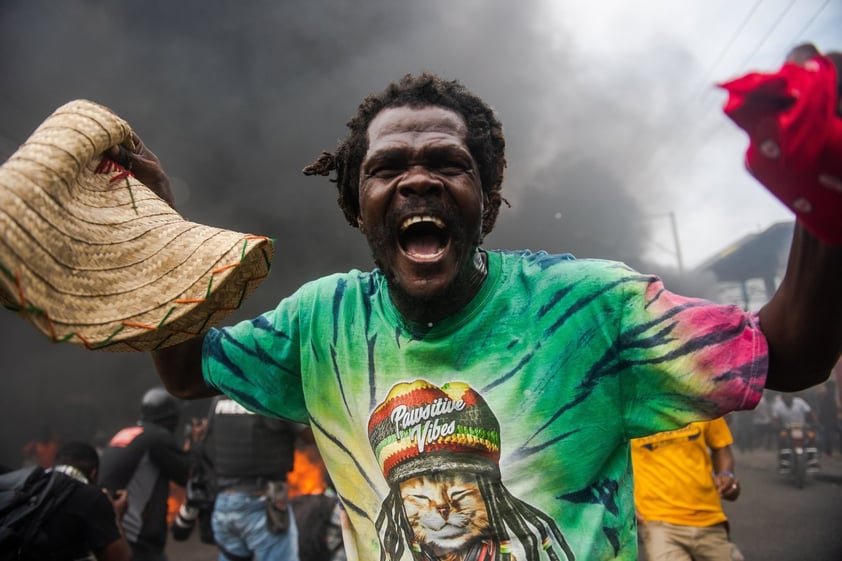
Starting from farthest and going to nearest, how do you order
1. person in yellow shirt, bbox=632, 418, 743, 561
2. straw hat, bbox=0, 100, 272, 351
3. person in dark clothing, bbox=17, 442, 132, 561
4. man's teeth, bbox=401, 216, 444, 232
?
person in yellow shirt, bbox=632, 418, 743, 561 → person in dark clothing, bbox=17, 442, 132, 561 → man's teeth, bbox=401, 216, 444, 232 → straw hat, bbox=0, 100, 272, 351

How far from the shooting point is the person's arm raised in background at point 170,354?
1609 millimetres

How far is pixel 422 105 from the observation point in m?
1.68

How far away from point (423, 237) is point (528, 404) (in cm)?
48

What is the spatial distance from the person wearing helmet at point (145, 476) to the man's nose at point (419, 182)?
3773mm

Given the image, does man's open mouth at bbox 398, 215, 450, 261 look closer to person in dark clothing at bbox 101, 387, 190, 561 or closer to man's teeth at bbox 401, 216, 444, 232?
man's teeth at bbox 401, 216, 444, 232

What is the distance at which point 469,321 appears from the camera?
5.00ft

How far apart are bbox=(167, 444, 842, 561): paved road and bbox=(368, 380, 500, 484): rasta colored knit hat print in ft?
20.0

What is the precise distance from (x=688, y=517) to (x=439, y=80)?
3.51 m

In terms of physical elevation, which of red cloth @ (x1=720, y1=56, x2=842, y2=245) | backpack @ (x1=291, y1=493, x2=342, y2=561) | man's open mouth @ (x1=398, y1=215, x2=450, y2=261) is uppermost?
man's open mouth @ (x1=398, y1=215, x2=450, y2=261)

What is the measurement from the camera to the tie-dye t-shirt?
Answer: 136 cm

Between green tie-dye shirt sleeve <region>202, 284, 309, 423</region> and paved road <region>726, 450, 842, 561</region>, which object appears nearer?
green tie-dye shirt sleeve <region>202, 284, 309, 423</region>

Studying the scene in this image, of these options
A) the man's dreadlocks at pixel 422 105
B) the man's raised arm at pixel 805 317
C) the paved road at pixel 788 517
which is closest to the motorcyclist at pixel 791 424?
the paved road at pixel 788 517

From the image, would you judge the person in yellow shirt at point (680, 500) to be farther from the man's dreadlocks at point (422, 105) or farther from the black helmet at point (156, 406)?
the black helmet at point (156, 406)

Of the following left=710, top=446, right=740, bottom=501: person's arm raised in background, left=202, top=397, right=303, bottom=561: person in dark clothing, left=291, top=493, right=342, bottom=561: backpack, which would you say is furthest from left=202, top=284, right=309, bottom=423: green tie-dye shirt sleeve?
left=710, top=446, right=740, bottom=501: person's arm raised in background
